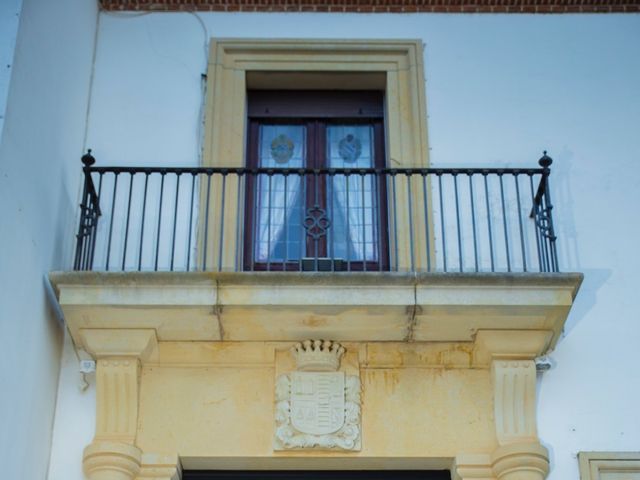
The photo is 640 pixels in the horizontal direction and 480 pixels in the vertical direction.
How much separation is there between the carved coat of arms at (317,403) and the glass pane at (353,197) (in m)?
0.81

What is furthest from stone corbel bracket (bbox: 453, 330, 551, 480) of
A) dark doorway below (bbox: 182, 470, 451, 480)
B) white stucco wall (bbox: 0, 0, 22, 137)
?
white stucco wall (bbox: 0, 0, 22, 137)

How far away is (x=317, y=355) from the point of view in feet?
24.6

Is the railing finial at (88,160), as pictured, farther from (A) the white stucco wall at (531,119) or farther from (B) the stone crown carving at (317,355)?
(B) the stone crown carving at (317,355)

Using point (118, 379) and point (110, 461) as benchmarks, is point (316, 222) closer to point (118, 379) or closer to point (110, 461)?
point (118, 379)

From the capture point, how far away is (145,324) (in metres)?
7.38

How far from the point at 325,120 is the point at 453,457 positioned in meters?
2.94

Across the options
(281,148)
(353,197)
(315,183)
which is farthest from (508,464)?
(281,148)

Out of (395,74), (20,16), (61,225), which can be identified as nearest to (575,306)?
(395,74)

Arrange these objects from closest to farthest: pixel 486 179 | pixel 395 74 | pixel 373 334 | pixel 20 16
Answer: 1. pixel 20 16
2. pixel 373 334
3. pixel 486 179
4. pixel 395 74

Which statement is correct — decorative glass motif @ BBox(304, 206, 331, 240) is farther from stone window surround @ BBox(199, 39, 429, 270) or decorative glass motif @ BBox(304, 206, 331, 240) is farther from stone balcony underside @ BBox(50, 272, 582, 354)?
stone window surround @ BBox(199, 39, 429, 270)

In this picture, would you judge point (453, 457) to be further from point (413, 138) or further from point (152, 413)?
point (413, 138)

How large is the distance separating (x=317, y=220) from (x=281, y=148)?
52.7 inches

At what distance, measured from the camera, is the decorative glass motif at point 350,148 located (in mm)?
8805

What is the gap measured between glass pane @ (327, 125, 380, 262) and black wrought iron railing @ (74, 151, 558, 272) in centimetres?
1
